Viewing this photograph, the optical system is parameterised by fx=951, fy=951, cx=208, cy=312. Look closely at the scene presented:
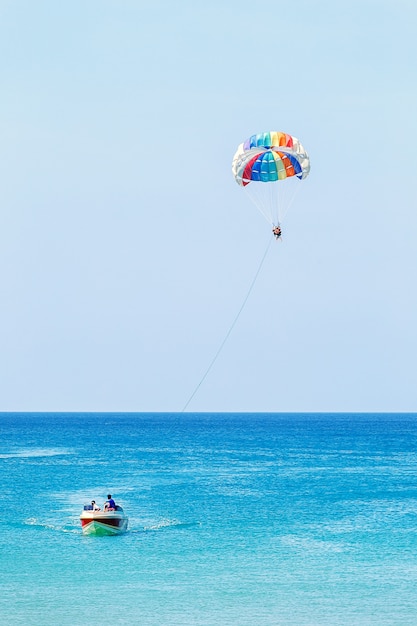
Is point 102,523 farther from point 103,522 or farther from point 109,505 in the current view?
point 109,505

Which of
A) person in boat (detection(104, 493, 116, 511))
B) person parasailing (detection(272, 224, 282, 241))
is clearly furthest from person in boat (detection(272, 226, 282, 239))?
person in boat (detection(104, 493, 116, 511))

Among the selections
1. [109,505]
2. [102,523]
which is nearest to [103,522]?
[102,523]

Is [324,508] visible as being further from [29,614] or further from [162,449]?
[162,449]

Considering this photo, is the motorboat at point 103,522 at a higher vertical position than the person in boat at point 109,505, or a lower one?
lower

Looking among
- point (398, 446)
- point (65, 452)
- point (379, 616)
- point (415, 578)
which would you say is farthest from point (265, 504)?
point (398, 446)

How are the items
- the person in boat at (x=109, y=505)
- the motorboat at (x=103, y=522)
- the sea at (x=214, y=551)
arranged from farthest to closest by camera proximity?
the person in boat at (x=109, y=505) < the motorboat at (x=103, y=522) < the sea at (x=214, y=551)

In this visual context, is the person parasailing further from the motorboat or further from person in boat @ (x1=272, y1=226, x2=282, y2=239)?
the motorboat

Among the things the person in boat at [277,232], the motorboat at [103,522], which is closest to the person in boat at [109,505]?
the motorboat at [103,522]

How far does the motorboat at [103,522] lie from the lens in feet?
137

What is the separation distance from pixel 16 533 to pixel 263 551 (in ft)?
38.3

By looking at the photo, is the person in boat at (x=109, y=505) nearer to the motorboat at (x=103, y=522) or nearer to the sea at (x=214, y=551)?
the motorboat at (x=103, y=522)

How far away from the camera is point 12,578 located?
33.4 metres

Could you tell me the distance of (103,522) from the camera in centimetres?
4156

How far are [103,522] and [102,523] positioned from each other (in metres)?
0.08
